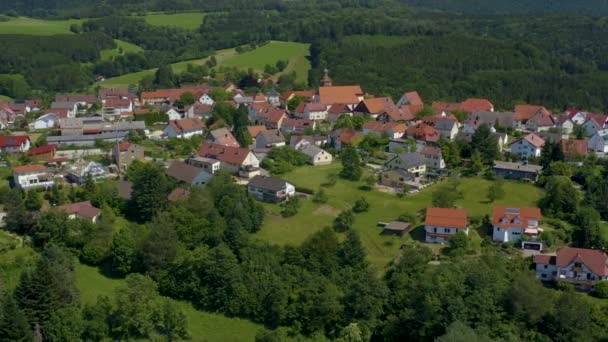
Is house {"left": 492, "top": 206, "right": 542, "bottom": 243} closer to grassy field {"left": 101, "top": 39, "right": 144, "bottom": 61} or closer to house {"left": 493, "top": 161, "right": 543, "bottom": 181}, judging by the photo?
house {"left": 493, "top": 161, "right": 543, "bottom": 181}

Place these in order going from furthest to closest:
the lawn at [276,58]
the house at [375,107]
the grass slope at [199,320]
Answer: the lawn at [276,58], the house at [375,107], the grass slope at [199,320]

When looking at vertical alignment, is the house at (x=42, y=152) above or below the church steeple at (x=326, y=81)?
above

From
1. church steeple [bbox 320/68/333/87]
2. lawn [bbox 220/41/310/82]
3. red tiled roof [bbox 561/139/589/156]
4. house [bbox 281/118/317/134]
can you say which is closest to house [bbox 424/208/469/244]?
red tiled roof [bbox 561/139/589/156]

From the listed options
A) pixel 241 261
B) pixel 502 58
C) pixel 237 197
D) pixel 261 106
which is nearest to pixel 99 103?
pixel 261 106

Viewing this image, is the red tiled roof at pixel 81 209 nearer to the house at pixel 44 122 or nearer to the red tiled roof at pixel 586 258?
the house at pixel 44 122

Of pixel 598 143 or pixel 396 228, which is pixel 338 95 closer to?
pixel 598 143

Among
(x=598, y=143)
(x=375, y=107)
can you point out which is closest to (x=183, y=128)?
(x=375, y=107)

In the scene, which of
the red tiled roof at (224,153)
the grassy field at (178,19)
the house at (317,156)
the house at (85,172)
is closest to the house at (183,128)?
the red tiled roof at (224,153)
